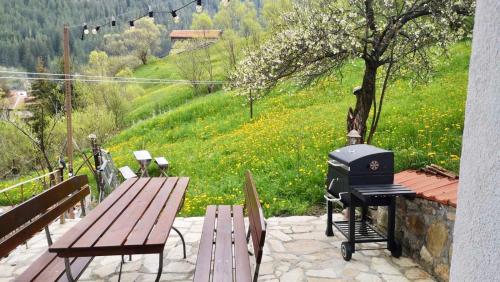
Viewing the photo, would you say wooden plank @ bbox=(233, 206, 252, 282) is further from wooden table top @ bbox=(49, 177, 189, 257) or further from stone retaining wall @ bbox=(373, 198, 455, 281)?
stone retaining wall @ bbox=(373, 198, 455, 281)

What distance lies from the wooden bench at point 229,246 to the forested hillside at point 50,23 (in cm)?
7220

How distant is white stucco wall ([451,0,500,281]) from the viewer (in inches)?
39.5

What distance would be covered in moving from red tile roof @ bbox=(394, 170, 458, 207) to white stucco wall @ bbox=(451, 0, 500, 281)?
2.49 m

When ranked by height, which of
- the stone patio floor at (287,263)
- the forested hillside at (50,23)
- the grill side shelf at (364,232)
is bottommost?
the stone patio floor at (287,263)

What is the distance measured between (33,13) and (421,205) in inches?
4692

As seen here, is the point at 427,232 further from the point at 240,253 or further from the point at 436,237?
the point at 240,253

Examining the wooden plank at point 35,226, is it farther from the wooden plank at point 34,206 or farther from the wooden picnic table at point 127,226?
the wooden picnic table at point 127,226

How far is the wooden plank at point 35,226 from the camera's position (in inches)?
104

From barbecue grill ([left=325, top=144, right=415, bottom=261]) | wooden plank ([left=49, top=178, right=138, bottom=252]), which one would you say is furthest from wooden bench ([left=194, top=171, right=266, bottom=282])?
barbecue grill ([left=325, top=144, right=415, bottom=261])

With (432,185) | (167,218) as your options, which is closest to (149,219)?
(167,218)

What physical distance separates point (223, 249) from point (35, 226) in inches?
58.8

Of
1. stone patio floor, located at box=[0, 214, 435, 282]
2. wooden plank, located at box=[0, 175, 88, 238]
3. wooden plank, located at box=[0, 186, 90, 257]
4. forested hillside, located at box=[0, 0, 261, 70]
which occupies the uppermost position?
forested hillside, located at box=[0, 0, 261, 70]

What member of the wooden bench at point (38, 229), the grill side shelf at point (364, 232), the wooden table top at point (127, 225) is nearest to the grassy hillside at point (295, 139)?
the grill side shelf at point (364, 232)

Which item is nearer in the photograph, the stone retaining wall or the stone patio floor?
the stone retaining wall
